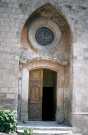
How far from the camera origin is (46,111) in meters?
13.4

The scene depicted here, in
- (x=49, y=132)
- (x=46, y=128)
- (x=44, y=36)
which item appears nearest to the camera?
(x=49, y=132)

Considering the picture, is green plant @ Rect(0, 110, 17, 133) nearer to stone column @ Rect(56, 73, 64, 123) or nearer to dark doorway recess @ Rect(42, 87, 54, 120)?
stone column @ Rect(56, 73, 64, 123)

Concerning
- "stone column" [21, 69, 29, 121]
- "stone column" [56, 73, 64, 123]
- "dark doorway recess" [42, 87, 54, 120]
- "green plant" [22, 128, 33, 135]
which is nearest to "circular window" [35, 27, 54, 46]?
"stone column" [21, 69, 29, 121]

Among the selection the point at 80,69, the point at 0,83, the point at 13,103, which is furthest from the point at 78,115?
the point at 0,83

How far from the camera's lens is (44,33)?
1030 centimetres

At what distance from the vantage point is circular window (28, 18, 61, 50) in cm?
1012

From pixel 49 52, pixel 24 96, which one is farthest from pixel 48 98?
pixel 49 52

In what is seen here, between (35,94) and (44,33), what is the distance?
101 inches

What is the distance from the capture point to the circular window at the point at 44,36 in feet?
33.7

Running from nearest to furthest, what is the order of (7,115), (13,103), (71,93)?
(7,115), (13,103), (71,93)

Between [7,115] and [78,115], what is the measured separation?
2.84 meters

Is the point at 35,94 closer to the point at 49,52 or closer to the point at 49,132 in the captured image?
the point at 49,52

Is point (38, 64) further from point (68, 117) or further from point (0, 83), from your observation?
point (68, 117)

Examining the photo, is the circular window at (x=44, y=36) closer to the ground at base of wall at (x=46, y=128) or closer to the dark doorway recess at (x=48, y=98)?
the dark doorway recess at (x=48, y=98)
